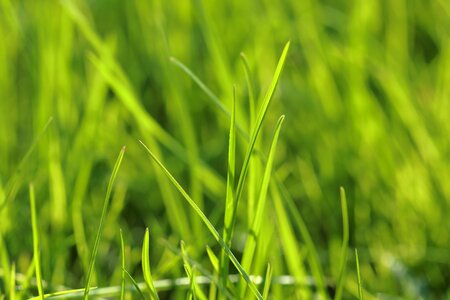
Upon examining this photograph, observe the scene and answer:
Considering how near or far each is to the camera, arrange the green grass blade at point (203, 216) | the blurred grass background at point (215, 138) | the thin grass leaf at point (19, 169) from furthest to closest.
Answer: the blurred grass background at point (215, 138) → the thin grass leaf at point (19, 169) → the green grass blade at point (203, 216)

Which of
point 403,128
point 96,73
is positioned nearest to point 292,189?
point 403,128

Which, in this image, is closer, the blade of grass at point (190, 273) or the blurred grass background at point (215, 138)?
the blade of grass at point (190, 273)

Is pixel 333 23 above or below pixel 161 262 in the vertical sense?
above

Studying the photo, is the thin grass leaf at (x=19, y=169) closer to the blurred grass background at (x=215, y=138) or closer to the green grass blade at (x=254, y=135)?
the blurred grass background at (x=215, y=138)

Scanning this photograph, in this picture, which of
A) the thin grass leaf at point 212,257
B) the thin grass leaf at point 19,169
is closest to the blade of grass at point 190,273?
the thin grass leaf at point 212,257

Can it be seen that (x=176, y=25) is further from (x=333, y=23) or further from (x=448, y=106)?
(x=448, y=106)

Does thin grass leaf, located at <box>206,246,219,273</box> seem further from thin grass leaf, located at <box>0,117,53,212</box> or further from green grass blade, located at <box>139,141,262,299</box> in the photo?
thin grass leaf, located at <box>0,117,53,212</box>

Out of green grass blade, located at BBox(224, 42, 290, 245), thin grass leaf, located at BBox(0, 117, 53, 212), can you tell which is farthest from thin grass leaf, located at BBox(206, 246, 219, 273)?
thin grass leaf, located at BBox(0, 117, 53, 212)

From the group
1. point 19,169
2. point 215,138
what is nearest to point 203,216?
point 19,169
